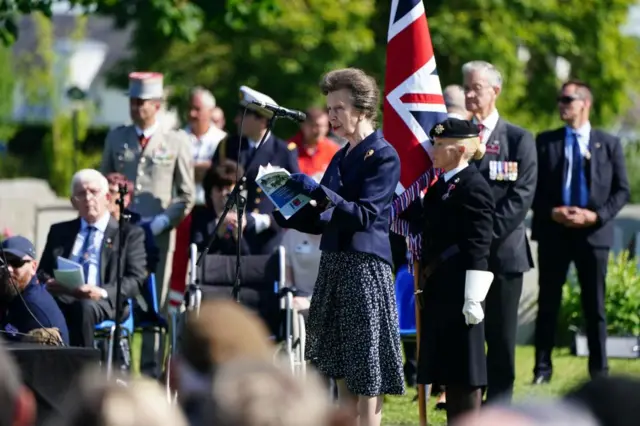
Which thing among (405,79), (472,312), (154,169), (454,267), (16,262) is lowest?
(472,312)

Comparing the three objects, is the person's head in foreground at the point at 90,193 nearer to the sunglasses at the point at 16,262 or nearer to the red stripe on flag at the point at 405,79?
the sunglasses at the point at 16,262

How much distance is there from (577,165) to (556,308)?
1182 mm

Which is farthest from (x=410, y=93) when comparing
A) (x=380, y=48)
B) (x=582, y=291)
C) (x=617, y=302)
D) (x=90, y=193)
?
(x=380, y=48)

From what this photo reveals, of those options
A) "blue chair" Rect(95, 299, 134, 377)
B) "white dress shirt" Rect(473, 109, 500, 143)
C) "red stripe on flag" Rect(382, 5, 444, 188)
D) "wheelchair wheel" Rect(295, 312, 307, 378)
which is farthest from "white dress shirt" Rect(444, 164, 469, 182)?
"blue chair" Rect(95, 299, 134, 377)

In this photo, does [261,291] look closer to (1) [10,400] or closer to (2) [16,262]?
(2) [16,262]

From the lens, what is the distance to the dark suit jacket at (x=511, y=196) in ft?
31.2

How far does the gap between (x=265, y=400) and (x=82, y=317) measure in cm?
635

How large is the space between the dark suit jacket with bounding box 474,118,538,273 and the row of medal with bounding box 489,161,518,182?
0.02 m

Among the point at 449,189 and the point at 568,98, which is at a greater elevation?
the point at 568,98

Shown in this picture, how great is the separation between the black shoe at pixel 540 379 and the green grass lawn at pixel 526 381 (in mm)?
43

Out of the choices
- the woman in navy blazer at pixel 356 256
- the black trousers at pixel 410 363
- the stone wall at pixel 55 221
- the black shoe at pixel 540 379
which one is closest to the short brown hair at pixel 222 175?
the black trousers at pixel 410 363

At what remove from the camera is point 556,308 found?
11656mm

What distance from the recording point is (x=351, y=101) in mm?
7824

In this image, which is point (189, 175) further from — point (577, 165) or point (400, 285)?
point (577, 165)
